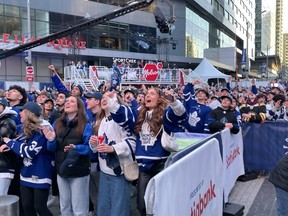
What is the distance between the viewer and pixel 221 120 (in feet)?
21.1

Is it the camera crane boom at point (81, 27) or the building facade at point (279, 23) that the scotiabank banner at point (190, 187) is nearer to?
the camera crane boom at point (81, 27)

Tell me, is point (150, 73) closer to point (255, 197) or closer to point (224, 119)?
point (224, 119)

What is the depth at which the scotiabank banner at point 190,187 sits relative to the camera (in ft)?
8.18

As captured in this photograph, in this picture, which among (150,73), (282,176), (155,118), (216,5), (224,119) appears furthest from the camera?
(216,5)

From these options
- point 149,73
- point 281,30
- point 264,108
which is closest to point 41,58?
point 149,73

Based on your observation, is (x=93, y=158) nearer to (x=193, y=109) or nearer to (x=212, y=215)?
(x=212, y=215)

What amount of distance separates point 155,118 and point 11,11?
108ft

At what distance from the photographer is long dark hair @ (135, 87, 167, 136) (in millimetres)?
3883

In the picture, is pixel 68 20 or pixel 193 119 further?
pixel 68 20

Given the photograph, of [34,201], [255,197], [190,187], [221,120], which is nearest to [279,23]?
[221,120]

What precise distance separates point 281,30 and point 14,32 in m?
166

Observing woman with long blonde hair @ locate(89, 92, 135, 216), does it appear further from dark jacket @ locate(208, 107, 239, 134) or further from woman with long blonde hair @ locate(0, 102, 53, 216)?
dark jacket @ locate(208, 107, 239, 134)

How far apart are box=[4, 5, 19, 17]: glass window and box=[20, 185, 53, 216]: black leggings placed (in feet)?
106

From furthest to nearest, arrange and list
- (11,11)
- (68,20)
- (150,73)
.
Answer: (68,20) → (11,11) → (150,73)
